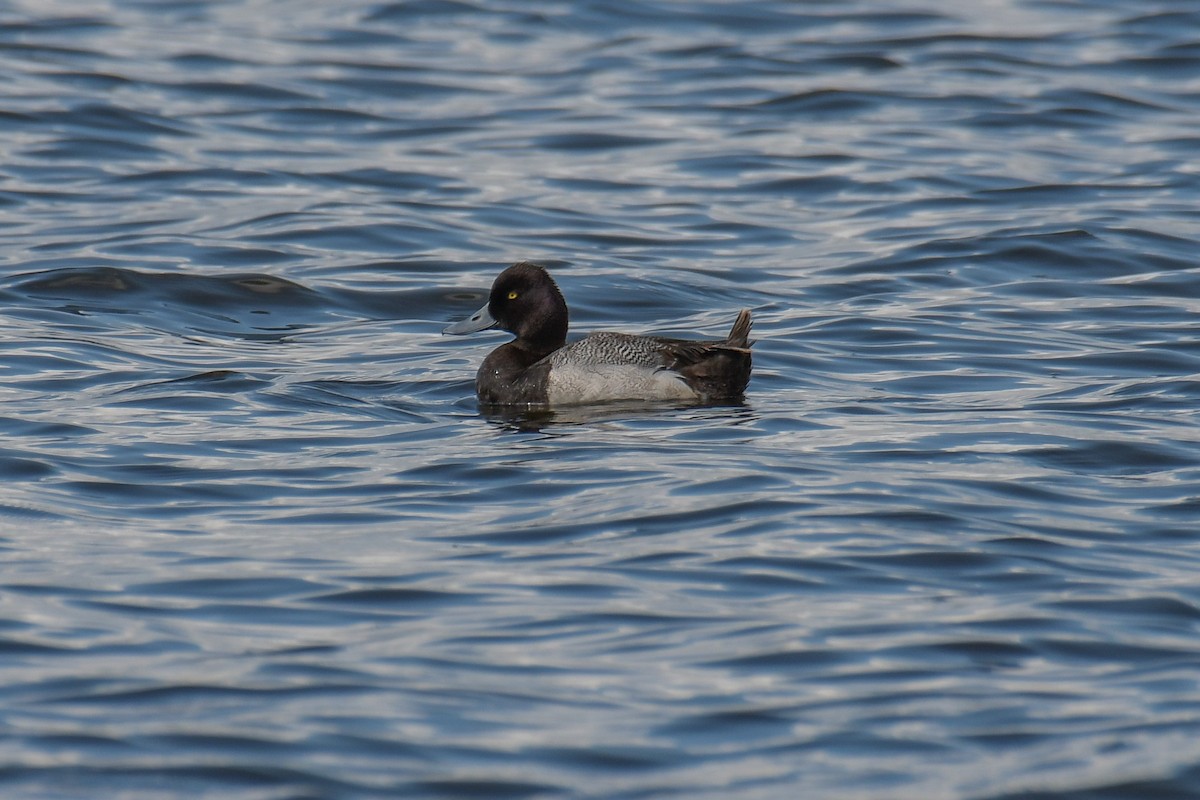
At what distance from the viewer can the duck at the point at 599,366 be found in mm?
10383

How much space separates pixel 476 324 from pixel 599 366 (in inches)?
45.8

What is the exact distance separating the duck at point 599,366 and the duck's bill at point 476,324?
196mm

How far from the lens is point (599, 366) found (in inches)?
414

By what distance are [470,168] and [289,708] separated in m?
11.7

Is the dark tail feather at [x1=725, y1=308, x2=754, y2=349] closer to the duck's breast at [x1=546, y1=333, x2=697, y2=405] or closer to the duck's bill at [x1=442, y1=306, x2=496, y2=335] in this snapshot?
the duck's breast at [x1=546, y1=333, x2=697, y2=405]

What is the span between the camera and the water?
5.75m

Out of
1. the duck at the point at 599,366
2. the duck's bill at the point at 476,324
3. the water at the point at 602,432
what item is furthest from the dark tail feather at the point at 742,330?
the duck's bill at the point at 476,324

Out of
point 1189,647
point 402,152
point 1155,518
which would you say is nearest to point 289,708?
point 1189,647

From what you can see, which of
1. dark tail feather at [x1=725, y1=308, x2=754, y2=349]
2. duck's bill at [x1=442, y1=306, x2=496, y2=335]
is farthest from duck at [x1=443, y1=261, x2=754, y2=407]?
duck's bill at [x1=442, y1=306, x2=496, y2=335]

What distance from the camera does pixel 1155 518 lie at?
804 cm

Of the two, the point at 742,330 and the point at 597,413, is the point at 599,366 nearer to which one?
the point at 597,413

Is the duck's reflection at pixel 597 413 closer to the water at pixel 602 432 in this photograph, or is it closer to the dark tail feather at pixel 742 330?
the water at pixel 602 432

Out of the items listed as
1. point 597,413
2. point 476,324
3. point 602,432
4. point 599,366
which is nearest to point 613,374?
point 599,366

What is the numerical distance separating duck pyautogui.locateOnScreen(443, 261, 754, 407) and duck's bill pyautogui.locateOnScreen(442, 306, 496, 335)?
0.20 metres
